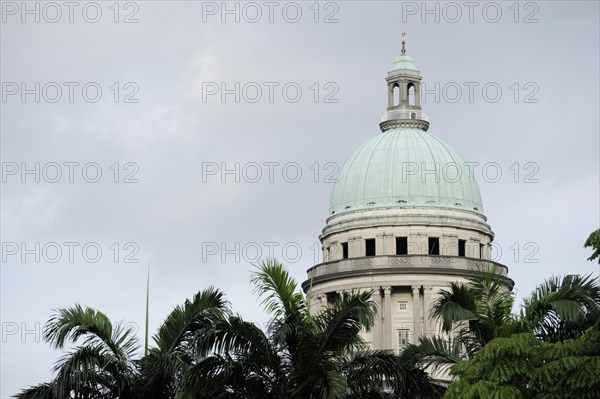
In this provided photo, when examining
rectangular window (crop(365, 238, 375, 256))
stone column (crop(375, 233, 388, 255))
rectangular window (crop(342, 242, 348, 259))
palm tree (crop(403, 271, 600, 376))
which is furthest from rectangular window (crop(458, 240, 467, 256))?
palm tree (crop(403, 271, 600, 376))

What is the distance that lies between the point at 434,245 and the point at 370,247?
14.8ft

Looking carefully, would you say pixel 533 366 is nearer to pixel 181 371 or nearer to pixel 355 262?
pixel 181 371

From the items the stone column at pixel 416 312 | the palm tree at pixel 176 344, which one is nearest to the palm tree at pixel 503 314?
the palm tree at pixel 176 344

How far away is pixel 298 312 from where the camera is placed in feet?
153

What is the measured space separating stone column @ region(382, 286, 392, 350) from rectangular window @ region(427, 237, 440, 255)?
→ 510 cm

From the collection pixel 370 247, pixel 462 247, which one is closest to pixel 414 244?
pixel 370 247

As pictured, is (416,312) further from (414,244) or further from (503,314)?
(503,314)

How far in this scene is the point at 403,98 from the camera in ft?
437

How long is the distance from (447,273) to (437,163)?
30.3 ft

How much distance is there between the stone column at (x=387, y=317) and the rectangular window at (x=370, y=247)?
4.13 meters

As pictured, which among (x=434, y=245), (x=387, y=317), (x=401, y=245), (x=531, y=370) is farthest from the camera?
(x=401, y=245)

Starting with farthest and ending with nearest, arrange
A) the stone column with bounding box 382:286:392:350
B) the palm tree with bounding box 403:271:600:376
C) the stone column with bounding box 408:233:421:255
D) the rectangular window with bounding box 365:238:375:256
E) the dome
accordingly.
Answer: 1. the dome
2. the rectangular window with bounding box 365:238:375:256
3. the stone column with bounding box 408:233:421:255
4. the stone column with bounding box 382:286:392:350
5. the palm tree with bounding box 403:271:600:376

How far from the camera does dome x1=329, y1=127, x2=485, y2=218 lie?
5089 inches

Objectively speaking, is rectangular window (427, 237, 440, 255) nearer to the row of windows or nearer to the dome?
the row of windows
